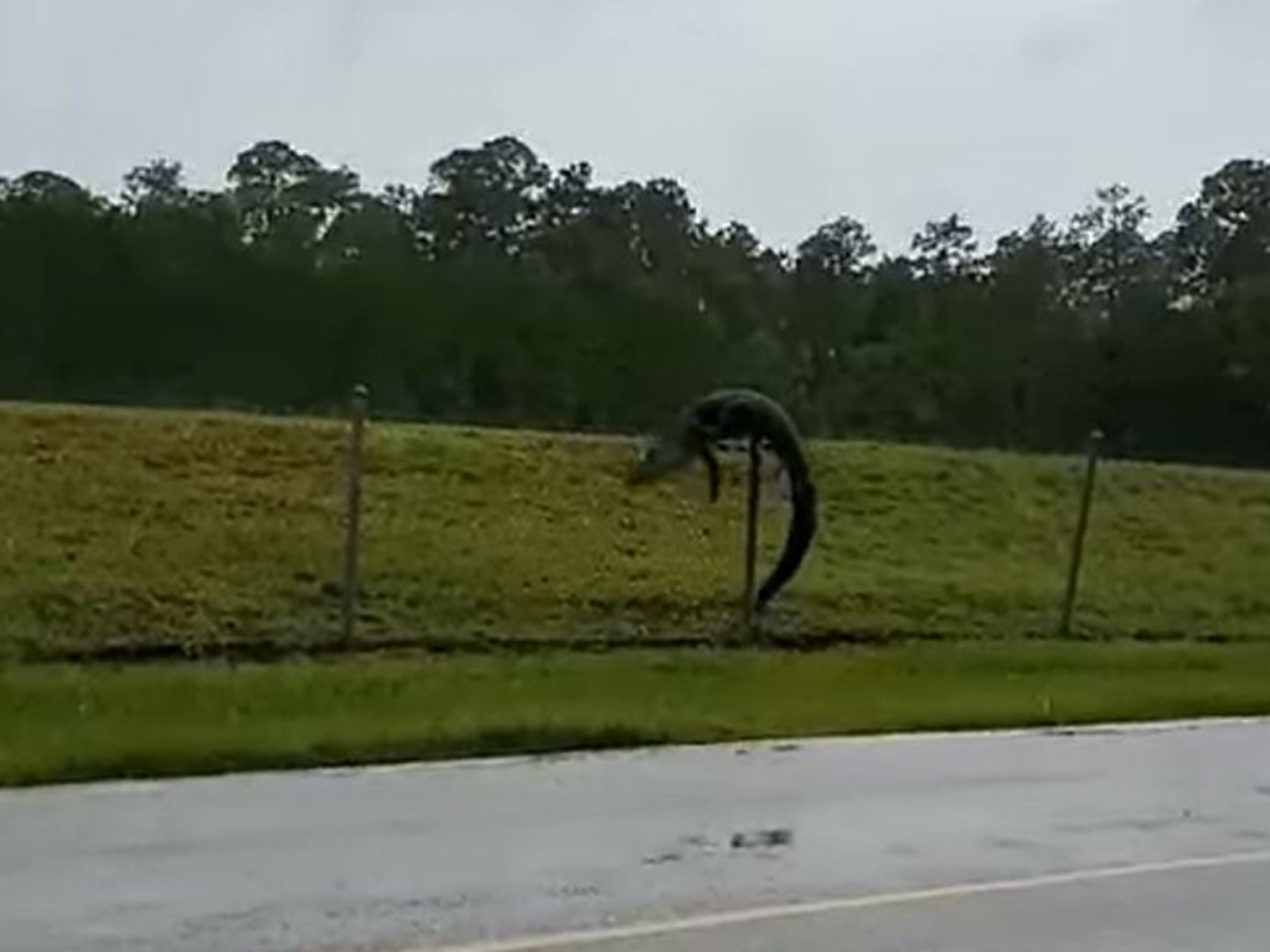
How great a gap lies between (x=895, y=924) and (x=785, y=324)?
49289 mm

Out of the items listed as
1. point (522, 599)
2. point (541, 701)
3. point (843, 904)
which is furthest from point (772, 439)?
point (843, 904)

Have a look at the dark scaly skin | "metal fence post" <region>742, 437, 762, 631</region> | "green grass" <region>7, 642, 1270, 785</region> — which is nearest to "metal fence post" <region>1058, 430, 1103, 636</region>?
"green grass" <region>7, 642, 1270, 785</region>

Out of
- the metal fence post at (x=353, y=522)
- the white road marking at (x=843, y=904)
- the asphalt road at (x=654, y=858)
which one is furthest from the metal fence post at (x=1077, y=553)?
the white road marking at (x=843, y=904)

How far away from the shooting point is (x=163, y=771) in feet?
35.9

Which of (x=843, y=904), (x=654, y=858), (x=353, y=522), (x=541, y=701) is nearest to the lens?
(x=843, y=904)

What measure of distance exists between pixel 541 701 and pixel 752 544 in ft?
17.3

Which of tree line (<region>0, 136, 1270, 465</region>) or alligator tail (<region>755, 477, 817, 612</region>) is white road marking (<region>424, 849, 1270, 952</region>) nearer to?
alligator tail (<region>755, 477, 817, 612</region>)

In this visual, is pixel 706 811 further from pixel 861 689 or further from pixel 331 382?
pixel 331 382

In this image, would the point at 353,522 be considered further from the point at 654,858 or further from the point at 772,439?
the point at 654,858

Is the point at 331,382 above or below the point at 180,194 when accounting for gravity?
below

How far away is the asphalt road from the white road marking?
0.02 m

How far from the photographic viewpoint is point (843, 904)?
8180 millimetres

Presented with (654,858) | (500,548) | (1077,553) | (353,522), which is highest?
(353,522)

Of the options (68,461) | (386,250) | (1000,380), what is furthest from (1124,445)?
(68,461)
